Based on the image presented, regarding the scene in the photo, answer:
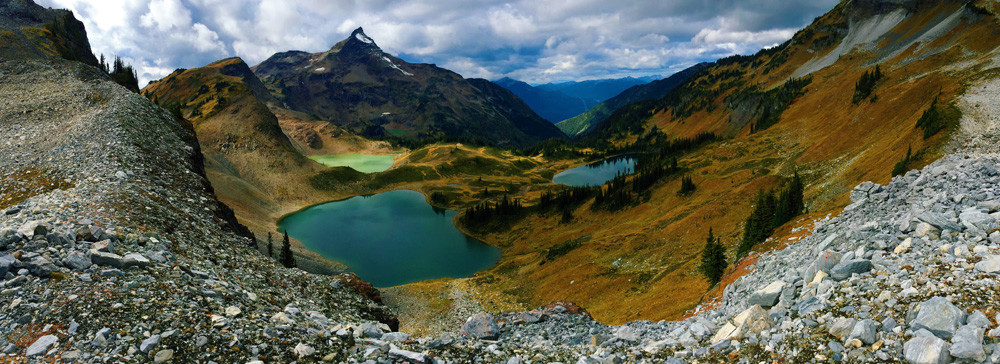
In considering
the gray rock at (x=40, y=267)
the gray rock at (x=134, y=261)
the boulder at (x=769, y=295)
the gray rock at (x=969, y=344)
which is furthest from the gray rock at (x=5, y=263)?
the boulder at (x=769, y=295)

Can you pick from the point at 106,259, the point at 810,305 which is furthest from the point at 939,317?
the point at 106,259

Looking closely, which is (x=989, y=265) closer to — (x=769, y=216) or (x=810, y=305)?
(x=810, y=305)

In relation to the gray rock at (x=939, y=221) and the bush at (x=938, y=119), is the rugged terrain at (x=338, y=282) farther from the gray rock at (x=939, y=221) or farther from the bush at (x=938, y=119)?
the bush at (x=938, y=119)

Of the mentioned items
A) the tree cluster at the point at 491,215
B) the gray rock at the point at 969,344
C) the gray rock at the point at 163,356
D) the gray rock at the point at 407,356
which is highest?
the gray rock at the point at 163,356

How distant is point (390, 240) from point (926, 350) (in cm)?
10969

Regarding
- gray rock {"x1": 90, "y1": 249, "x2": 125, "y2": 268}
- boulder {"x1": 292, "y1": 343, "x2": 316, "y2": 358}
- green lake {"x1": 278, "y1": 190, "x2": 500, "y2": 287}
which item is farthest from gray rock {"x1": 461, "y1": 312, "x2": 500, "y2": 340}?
green lake {"x1": 278, "y1": 190, "x2": 500, "y2": 287}

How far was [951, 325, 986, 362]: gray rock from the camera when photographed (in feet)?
21.8

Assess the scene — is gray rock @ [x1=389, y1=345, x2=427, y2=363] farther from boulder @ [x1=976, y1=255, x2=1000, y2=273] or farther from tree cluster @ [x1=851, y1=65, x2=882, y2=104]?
tree cluster @ [x1=851, y1=65, x2=882, y2=104]

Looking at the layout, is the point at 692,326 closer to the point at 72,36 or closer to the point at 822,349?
the point at 822,349

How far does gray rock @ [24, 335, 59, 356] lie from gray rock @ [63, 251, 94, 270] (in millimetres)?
3798

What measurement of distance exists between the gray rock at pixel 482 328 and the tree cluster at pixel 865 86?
14491cm

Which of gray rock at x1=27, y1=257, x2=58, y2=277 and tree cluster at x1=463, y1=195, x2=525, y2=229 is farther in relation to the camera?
tree cluster at x1=463, y1=195, x2=525, y2=229

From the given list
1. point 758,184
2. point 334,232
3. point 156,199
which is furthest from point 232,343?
point 334,232

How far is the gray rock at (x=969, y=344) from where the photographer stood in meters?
6.66
